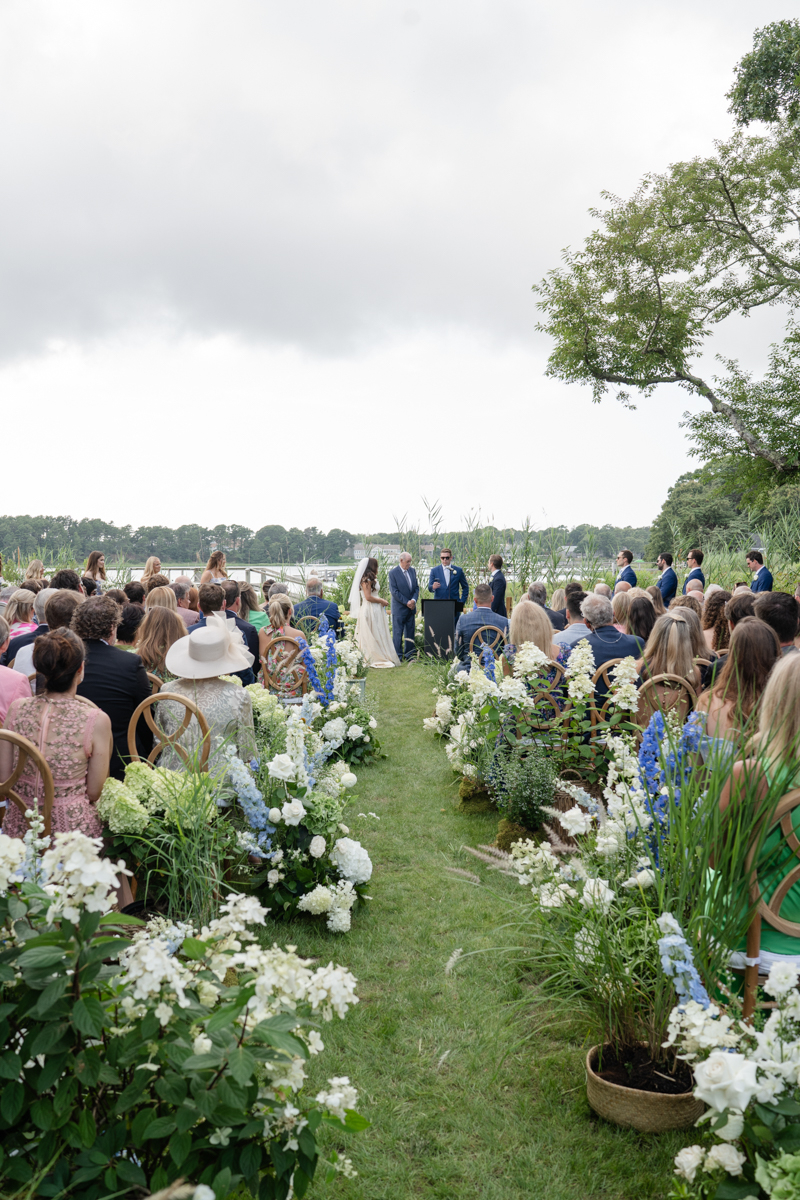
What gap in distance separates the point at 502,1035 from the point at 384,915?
3.84 ft

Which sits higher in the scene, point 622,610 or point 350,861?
point 622,610

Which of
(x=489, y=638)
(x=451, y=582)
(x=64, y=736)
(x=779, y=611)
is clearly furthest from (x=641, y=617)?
(x=451, y=582)

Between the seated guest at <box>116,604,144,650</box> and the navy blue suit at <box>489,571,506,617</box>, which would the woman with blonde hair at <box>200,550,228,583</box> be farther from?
the navy blue suit at <box>489,571,506,617</box>

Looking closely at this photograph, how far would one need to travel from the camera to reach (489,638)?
805 centimetres

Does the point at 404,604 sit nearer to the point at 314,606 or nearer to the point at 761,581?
the point at 314,606

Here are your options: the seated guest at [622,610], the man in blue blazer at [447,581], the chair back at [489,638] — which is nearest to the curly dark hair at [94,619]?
the seated guest at [622,610]

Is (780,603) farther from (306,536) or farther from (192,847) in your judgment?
(306,536)

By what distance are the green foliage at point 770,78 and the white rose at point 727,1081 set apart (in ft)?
61.8

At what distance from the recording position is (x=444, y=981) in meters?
3.32

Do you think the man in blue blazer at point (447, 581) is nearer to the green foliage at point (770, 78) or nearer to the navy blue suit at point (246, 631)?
the navy blue suit at point (246, 631)

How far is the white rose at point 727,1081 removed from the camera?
1.47 m

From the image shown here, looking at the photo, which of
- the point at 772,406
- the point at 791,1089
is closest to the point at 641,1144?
the point at 791,1089

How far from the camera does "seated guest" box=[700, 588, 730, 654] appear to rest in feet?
18.0

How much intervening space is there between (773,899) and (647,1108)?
29.9 inches
